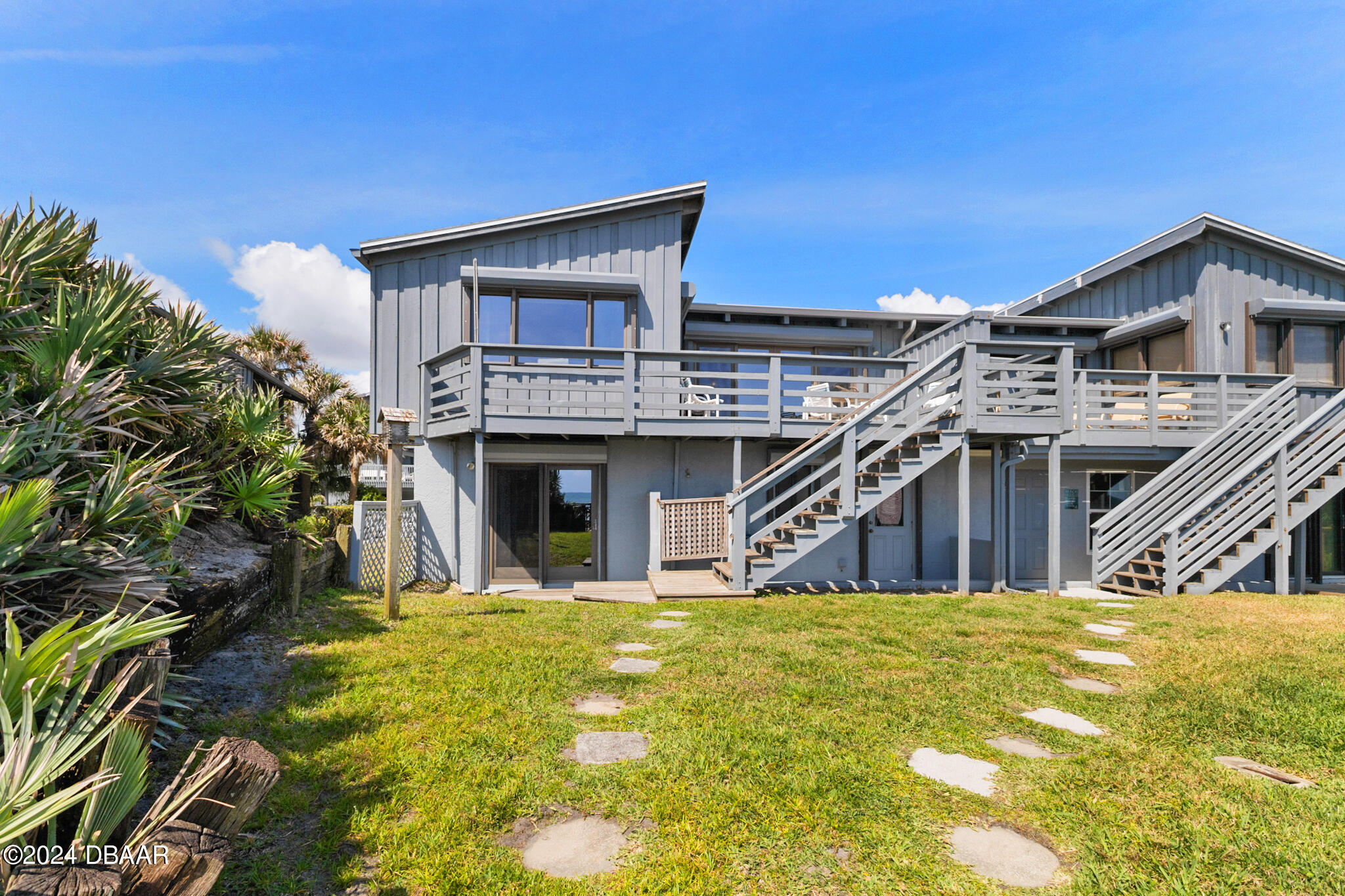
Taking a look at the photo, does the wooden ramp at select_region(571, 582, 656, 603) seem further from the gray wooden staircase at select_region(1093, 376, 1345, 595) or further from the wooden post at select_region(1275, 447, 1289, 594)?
the wooden post at select_region(1275, 447, 1289, 594)

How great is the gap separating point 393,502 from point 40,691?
5.80 metres

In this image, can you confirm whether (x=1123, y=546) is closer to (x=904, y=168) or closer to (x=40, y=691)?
(x=904, y=168)

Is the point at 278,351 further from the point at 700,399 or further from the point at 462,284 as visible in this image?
the point at 700,399

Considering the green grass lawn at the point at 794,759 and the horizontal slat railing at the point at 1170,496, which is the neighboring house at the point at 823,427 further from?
the green grass lawn at the point at 794,759

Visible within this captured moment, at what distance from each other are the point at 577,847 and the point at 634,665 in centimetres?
288

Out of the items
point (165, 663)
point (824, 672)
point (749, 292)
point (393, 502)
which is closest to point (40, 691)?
point (165, 663)

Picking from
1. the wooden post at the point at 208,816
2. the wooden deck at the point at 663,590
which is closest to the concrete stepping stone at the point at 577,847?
the wooden post at the point at 208,816

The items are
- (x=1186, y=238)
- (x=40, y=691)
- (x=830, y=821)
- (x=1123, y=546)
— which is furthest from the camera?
(x=1186, y=238)

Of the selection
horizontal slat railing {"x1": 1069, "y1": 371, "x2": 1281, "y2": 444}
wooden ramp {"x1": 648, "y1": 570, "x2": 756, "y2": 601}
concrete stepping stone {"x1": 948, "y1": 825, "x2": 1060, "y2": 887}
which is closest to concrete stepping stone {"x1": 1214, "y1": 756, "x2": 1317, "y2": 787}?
concrete stepping stone {"x1": 948, "y1": 825, "x2": 1060, "y2": 887}

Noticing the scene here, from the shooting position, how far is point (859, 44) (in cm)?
1050

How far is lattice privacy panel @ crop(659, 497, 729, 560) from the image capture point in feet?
31.6

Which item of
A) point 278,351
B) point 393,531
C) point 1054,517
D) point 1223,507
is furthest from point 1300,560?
point 278,351

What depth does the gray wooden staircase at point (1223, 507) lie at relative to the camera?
972cm

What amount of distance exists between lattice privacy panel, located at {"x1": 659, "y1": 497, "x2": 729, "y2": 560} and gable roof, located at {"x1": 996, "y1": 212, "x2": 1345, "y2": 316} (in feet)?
37.0
